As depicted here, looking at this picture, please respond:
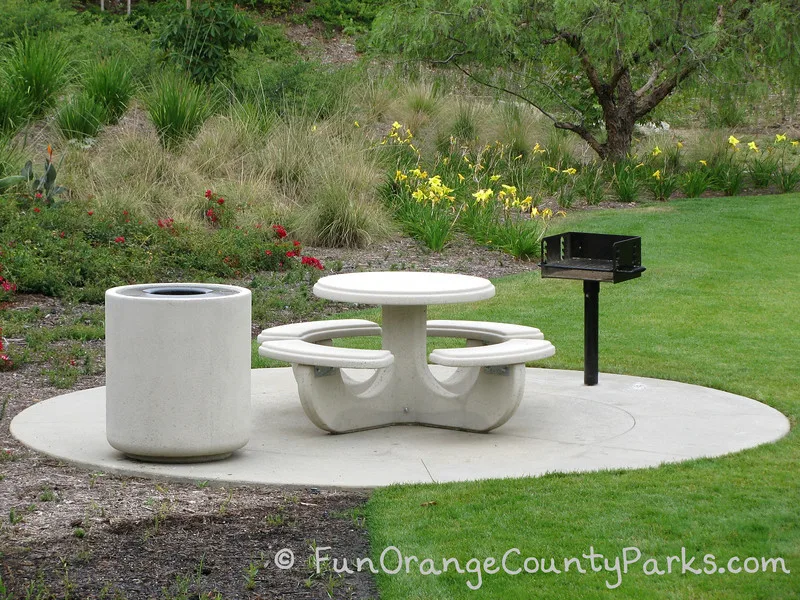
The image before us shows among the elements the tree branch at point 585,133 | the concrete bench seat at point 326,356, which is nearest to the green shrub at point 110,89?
the tree branch at point 585,133

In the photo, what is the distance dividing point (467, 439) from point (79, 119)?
10950 mm

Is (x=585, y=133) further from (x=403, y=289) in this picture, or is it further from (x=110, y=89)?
(x=403, y=289)

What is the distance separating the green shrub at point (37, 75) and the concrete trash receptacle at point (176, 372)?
11.7 metres

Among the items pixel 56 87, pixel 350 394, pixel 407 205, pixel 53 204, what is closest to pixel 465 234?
pixel 407 205

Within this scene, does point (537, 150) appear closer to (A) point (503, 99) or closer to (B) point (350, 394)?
(A) point (503, 99)

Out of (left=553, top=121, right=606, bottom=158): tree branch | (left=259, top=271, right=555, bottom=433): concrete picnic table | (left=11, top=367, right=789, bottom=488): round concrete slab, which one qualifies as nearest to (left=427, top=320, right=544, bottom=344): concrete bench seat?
(left=259, top=271, right=555, bottom=433): concrete picnic table

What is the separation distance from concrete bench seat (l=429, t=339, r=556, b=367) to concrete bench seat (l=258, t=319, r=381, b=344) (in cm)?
103

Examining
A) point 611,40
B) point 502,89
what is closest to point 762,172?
point 611,40

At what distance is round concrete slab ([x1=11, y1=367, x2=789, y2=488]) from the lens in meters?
5.90

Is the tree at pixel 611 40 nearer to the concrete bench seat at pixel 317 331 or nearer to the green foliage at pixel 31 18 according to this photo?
the green foliage at pixel 31 18

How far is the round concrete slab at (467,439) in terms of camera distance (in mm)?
5898

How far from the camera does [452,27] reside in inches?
744

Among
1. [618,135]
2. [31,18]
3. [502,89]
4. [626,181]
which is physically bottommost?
[626,181]

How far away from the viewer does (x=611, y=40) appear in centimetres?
1784
